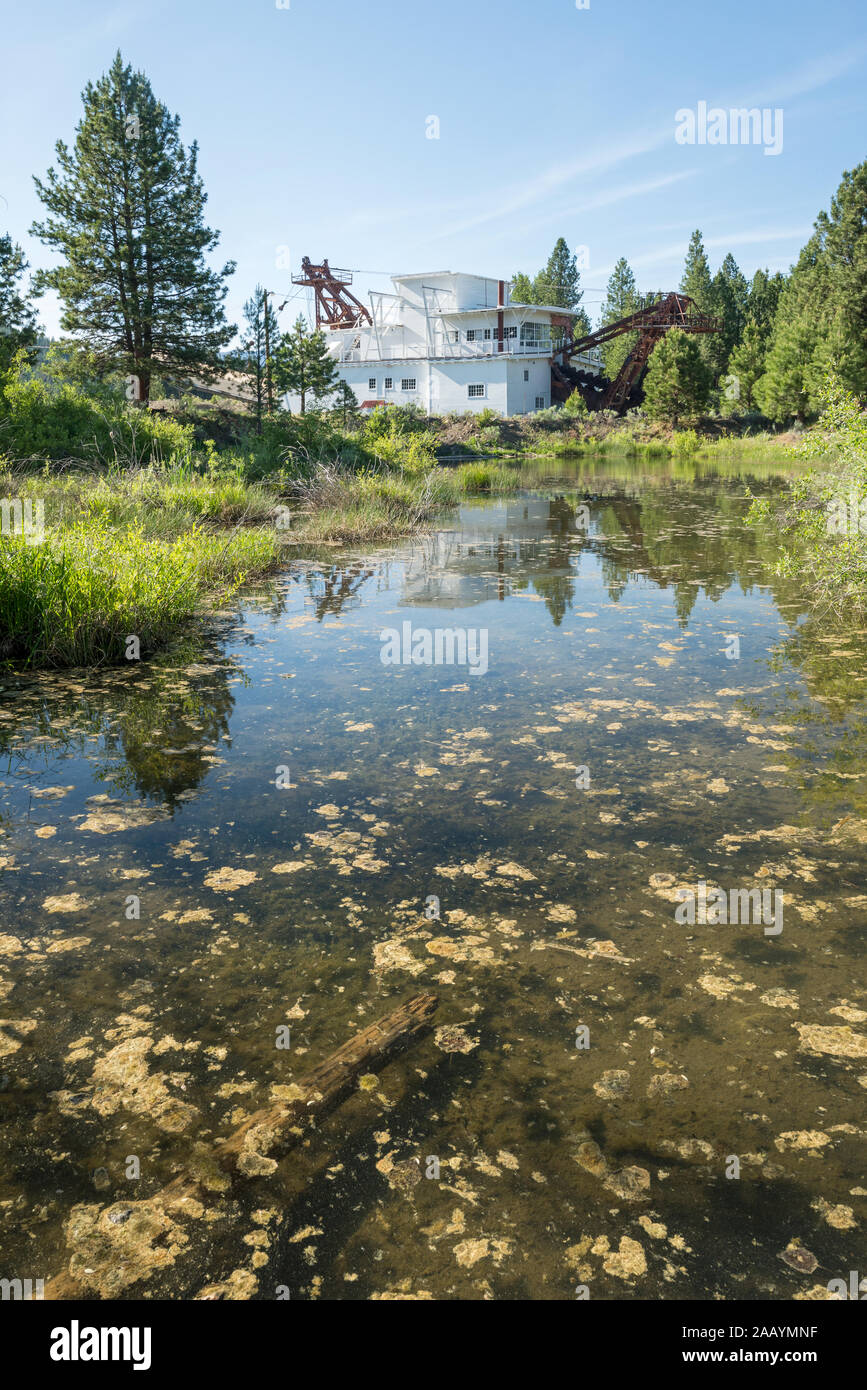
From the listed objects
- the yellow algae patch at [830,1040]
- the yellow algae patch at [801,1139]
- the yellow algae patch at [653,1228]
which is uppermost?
the yellow algae patch at [830,1040]

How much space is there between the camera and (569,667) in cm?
675

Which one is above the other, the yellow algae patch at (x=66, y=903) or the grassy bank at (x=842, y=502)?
the grassy bank at (x=842, y=502)

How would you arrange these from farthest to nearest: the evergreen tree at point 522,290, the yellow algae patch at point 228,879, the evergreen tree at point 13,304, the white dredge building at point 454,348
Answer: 1. the evergreen tree at point 522,290
2. the white dredge building at point 454,348
3. the evergreen tree at point 13,304
4. the yellow algae patch at point 228,879

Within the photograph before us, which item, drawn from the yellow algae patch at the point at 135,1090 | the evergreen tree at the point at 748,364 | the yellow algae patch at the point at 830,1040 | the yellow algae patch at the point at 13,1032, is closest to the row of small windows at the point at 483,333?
the evergreen tree at the point at 748,364

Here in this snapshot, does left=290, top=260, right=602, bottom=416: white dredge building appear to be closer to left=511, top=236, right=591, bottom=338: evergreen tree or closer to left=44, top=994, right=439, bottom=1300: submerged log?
left=511, top=236, right=591, bottom=338: evergreen tree

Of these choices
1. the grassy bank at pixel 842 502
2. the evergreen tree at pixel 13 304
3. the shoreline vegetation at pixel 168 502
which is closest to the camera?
the shoreline vegetation at pixel 168 502

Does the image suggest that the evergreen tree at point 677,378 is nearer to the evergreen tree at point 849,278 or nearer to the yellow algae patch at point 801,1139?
the evergreen tree at point 849,278

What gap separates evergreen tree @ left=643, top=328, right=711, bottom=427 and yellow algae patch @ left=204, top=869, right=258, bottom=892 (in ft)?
135

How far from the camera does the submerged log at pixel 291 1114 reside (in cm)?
208

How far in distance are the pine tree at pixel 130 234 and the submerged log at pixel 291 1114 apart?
27.1m

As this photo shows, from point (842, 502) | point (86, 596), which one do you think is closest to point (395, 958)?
point (86, 596)

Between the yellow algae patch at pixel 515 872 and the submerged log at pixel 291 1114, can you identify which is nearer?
the submerged log at pixel 291 1114
